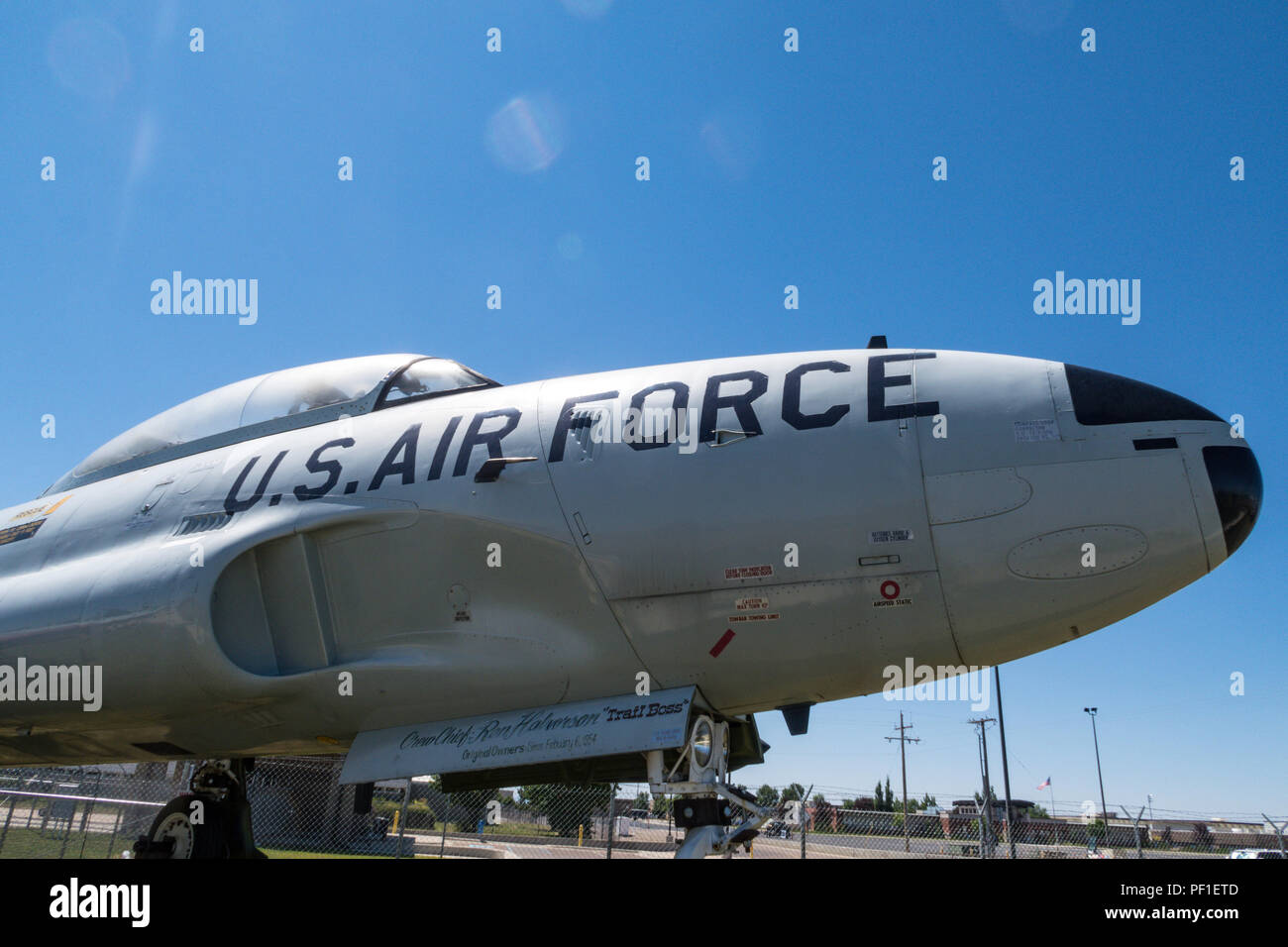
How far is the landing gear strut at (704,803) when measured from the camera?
4.91m

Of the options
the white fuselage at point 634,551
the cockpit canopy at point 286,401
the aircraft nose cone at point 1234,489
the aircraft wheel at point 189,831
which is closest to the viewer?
the aircraft nose cone at point 1234,489

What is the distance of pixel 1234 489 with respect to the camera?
15.3ft

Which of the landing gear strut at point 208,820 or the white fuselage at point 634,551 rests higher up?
the white fuselage at point 634,551

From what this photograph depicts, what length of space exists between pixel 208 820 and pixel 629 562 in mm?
5547

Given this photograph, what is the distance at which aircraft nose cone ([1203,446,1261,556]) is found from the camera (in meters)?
4.64

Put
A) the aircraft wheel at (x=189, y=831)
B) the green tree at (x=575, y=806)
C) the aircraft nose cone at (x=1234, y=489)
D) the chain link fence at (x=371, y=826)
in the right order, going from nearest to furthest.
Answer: the aircraft nose cone at (x=1234, y=489) → the aircraft wheel at (x=189, y=831) → the chain link fence at (x=371, y=826) → the green tree at (x=575, y=806)

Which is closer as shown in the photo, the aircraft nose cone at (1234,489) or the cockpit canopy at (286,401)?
the aircraft nose cone at (1234,489)

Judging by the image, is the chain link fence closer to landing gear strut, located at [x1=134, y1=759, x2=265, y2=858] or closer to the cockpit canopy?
landing gear strut, located at [x1=134, y1=759, x2=265, y2=858]

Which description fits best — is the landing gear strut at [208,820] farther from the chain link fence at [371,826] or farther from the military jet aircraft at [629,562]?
the chain link fence at [371,826]

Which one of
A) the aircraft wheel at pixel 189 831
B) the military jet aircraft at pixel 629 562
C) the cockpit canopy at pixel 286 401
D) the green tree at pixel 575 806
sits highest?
the cockpit canopy at pixel 286 401

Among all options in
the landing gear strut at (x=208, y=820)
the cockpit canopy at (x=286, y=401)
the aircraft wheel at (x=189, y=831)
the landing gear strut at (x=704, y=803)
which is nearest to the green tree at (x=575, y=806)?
the landing gear strut at (x=208, y=820)

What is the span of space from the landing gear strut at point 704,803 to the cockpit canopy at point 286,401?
3.44 meters
